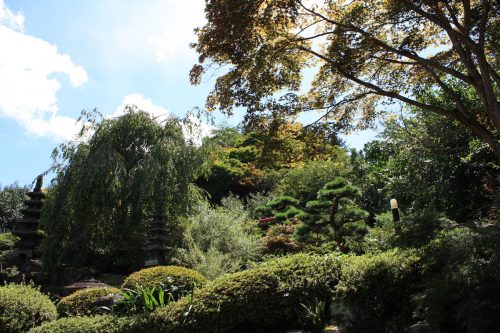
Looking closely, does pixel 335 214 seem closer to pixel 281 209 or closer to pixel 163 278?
pixel 281 209

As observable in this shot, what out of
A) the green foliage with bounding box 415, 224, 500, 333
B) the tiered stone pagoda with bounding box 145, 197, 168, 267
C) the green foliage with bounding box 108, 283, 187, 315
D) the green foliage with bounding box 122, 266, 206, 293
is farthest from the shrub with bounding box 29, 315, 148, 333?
the green foliage with bounding box 415, 224, 500, 333

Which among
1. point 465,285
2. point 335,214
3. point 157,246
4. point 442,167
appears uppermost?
point 442,167

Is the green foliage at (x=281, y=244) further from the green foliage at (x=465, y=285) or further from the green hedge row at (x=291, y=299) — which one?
the green foliage at (x=465, y=285)

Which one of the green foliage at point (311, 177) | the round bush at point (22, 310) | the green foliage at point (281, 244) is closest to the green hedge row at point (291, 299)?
the round bush at point (22, 310)

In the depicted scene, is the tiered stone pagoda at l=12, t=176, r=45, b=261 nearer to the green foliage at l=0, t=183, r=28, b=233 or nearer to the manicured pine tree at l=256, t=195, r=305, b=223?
the manicured pine tree at l=256, t=195, r=305, b=223

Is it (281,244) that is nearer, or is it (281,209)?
(281,244)

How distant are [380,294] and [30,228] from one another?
10432 millimetres

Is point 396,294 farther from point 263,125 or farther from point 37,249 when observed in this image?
point 37,249

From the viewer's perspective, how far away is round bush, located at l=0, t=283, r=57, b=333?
21.3 feet

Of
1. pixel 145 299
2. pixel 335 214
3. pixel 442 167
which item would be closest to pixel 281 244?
pixel 335 214

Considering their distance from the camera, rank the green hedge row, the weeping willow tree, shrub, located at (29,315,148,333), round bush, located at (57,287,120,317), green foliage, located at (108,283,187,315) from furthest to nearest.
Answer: the weeping willow tree < round bush, located at (57,287,120,317) < green foliage, located at (108,283,187,315) < shrub, located at (29,315,148,333) < the green hedge row

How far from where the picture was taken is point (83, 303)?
7.17 meters

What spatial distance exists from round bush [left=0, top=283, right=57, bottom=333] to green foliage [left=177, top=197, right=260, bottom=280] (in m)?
3.50

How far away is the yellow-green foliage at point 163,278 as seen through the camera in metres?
6.84
